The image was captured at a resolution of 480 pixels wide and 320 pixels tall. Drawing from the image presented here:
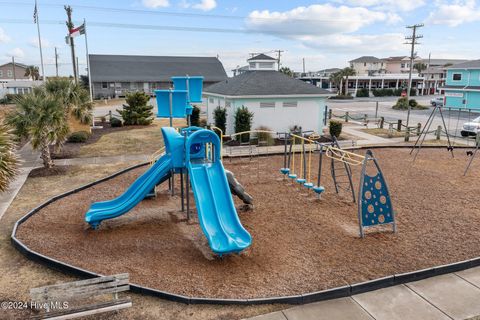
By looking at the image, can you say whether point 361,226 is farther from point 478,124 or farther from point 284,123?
point 478,124

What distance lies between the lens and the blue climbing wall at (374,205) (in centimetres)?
989

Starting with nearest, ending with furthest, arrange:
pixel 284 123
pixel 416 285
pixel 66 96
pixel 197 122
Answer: pixel 416 285 < pixel 66 96 < pixel 284 123 < pixel 197 122

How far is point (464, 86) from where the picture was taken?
145 feet

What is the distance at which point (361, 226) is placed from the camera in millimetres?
9781

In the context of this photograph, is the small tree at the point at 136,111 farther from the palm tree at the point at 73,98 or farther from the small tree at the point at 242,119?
the small tree at the point at 242,119

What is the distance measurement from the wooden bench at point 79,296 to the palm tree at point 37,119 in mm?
10128

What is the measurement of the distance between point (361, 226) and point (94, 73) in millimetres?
59854

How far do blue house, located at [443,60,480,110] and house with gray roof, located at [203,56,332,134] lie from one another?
27651mm

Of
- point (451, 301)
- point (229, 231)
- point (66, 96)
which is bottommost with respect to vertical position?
point (451, 301)

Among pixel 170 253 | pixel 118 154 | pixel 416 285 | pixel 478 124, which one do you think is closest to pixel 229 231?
pixel 170 253

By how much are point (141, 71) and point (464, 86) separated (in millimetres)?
47890

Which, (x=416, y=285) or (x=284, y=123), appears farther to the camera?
(x=284, y=123)

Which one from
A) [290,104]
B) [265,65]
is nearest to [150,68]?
[265,65]

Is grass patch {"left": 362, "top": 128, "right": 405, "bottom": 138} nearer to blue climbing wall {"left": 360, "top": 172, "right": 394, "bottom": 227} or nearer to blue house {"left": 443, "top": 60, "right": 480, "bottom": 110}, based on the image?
blue climbing wall {"left": 360, "top": 172, "right": 394, "bottom": 227}
